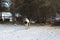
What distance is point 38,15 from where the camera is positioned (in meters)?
29.6

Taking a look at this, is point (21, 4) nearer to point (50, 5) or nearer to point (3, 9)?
point (50, 5)

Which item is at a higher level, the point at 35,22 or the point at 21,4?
the point at 21,4

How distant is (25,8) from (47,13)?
10.5 ft

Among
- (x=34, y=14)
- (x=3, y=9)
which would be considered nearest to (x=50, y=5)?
(x=34, y=14)

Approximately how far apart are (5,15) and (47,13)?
9.90 metres

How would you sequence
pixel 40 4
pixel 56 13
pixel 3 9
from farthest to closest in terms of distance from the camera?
1. pixel 3 9
2. pixel 56 13
3. pixel 40 4

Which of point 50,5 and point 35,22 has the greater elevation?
point 50,5

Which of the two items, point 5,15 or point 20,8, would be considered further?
point 5,15

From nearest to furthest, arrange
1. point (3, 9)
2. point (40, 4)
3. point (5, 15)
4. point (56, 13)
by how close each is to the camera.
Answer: point (40, 4) → point (56, 13) → point (3, 9) → point (5, 15)

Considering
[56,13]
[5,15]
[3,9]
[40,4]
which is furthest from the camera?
[5,15]

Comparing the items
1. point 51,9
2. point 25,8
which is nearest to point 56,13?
point 51,9

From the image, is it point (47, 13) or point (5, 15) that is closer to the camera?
point (47, 13)

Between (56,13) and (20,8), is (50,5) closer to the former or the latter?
(56,13)

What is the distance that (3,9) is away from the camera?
3394 centimetres
